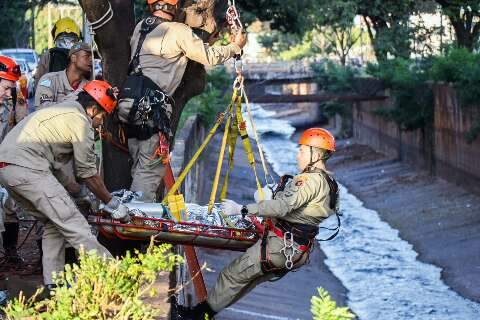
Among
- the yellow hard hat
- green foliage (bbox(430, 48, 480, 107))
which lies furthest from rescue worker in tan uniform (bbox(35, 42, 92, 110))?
green foliage (bbox(430, 48, 480, 107))

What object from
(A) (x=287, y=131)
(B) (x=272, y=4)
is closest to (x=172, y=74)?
(B) (x=272, y=4)

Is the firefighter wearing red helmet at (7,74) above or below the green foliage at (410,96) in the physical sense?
above

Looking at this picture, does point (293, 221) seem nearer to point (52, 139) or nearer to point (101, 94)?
point (101, 94)

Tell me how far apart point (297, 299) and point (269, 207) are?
1257 centimetres

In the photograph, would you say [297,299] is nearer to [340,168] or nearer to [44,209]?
[44,209]

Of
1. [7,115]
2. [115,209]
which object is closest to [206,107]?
[7,115]

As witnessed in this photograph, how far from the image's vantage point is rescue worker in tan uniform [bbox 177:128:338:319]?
10.7 meters

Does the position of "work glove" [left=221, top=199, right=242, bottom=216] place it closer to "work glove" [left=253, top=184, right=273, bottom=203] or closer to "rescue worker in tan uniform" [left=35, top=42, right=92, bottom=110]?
"work glove" [left=253, top=184, right=273, bottom=203]

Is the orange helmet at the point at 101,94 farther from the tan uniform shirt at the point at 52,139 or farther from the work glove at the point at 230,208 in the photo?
the work glove at the point at 230,208

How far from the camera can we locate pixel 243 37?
38.1 feet

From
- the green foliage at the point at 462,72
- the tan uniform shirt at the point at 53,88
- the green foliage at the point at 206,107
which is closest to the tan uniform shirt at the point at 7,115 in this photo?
the tan uniform shirt at the point at 53,88

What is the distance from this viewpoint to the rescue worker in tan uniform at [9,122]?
1112 cm

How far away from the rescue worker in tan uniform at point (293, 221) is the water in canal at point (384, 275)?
1256 cm

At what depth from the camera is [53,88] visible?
12.1 metres
